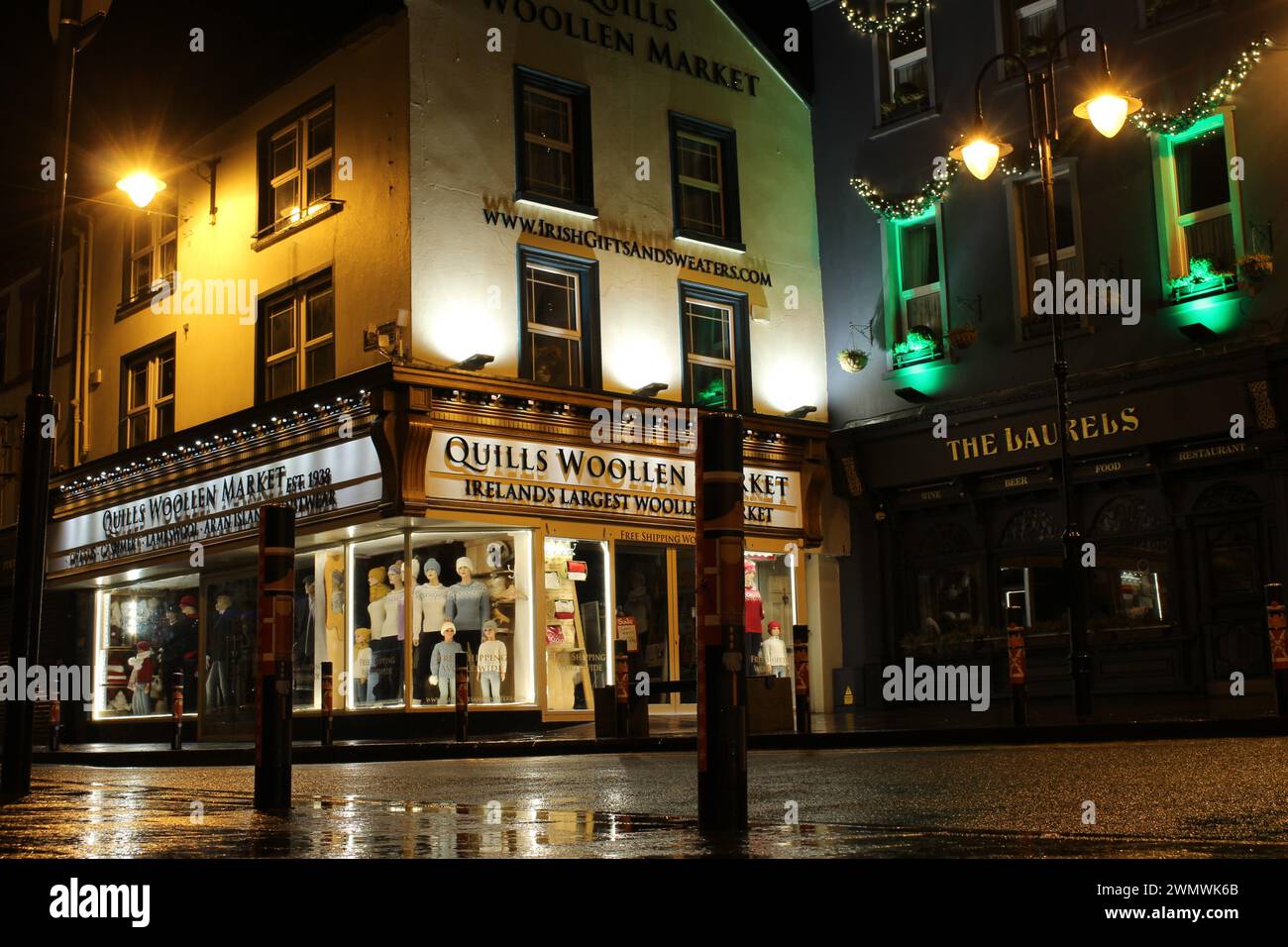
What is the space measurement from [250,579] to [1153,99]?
1606 cm

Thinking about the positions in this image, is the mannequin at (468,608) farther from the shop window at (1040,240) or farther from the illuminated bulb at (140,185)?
the shop window at (1040,240)

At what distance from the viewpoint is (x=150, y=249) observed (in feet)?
89.2

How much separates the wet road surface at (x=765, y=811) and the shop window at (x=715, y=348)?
13.5 m

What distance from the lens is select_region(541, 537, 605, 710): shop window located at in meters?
22.2

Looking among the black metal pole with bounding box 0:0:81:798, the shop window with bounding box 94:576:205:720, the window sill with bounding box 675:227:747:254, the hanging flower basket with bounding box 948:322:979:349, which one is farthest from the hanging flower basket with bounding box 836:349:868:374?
the black metal pole with bounding box 0:0:81:798

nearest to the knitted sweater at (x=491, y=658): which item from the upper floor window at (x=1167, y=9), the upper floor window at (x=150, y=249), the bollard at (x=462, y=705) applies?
the bollard at (x=462, y=705)

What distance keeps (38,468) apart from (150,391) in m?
17.0

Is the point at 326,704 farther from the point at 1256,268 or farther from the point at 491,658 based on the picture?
the point at 1256,268

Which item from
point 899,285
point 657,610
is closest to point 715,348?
point 899,285

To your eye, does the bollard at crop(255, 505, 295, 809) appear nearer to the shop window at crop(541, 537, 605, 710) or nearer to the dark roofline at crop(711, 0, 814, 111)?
the shop window at crop(541, 537, 605, 710)

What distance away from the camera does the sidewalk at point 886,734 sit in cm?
1348
